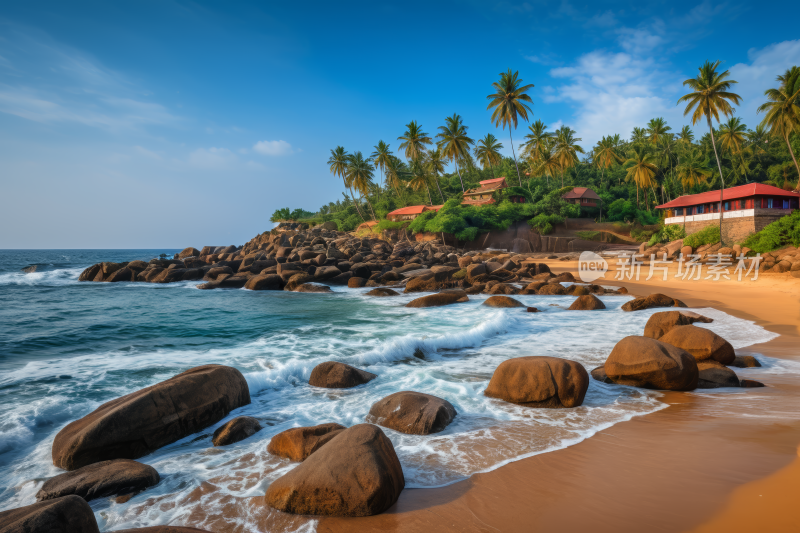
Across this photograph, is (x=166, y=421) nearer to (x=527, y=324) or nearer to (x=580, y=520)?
(x=580, y=520)

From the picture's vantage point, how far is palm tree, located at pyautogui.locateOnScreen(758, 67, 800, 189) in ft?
95.5

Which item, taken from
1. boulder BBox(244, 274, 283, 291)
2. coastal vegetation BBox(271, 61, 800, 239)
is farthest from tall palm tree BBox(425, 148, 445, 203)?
boulder BBox(244, 274, 283, 291)

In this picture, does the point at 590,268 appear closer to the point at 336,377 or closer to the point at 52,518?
Answer: the point at 336,377

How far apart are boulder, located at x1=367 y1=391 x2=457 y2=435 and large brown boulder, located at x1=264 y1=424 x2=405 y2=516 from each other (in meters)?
1.16

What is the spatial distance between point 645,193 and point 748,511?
5543 centimetres

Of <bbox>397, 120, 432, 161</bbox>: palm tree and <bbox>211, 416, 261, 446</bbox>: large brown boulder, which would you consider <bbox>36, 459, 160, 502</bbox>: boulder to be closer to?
<bbox>211, 416, 261, 446</bbox>: large brown boulder

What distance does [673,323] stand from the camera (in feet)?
26.4

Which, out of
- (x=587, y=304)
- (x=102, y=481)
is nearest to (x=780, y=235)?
(x=587, y=304)

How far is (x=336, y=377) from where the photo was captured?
6320mm

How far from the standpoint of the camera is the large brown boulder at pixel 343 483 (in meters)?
3.10

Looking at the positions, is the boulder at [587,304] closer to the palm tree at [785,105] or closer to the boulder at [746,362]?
the boulder at [746,362]

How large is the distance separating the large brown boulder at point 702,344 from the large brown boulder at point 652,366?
102 cm

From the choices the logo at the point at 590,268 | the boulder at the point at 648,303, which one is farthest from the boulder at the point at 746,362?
the logo at the point at 590,268

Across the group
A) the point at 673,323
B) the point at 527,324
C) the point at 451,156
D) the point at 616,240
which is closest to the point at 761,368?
the point at 673,323
